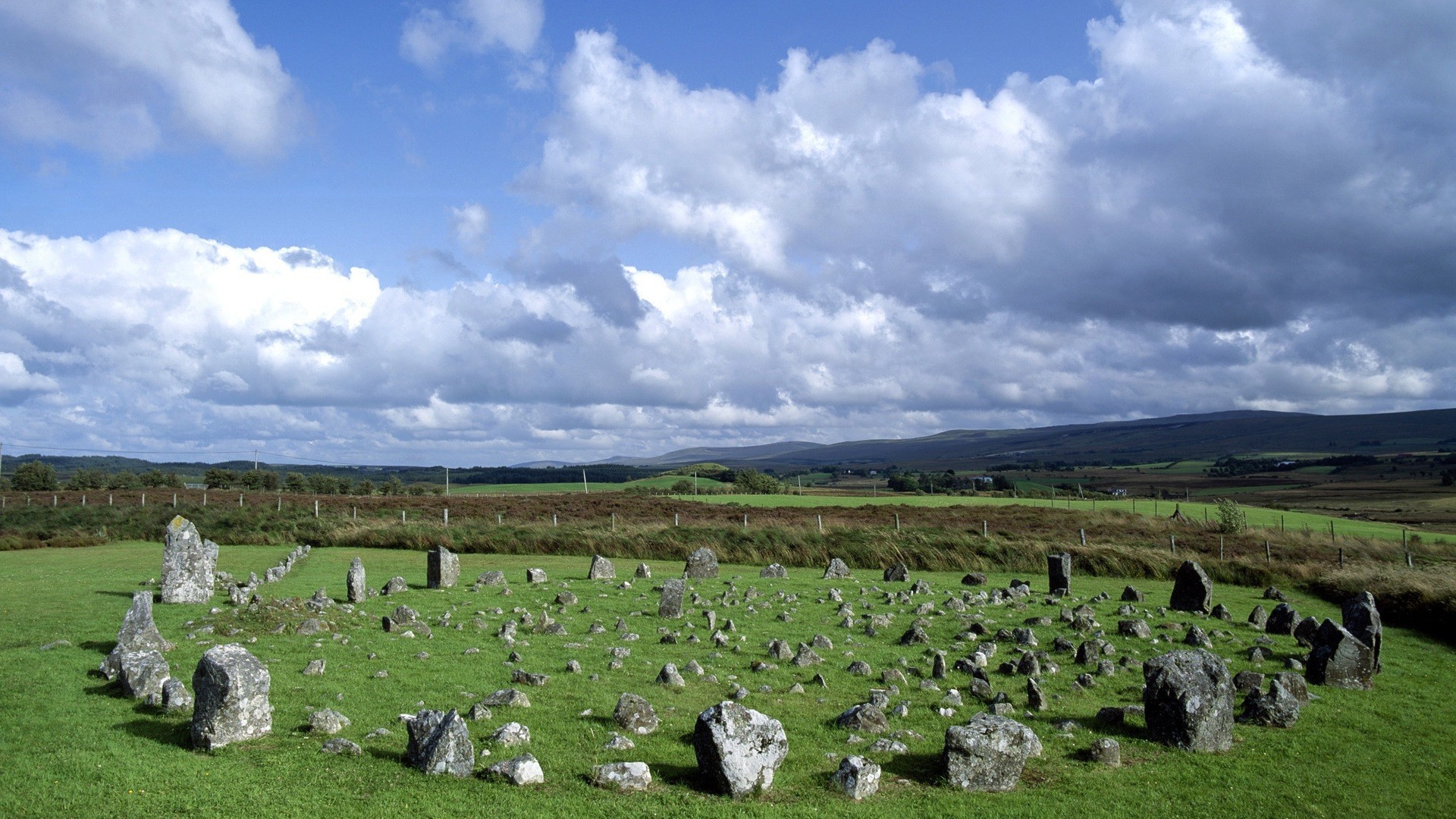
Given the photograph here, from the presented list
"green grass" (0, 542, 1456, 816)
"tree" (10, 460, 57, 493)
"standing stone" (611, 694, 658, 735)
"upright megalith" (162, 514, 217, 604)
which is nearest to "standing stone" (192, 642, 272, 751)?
"green grass" (0, 542, 1456, 816)

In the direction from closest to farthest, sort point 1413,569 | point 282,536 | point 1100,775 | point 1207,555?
point 1100,775
point 1413,569
point 1207,555
point 282,536

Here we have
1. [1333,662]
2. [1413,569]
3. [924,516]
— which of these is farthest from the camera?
[924,516]

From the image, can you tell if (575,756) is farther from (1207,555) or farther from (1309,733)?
(1207,555)

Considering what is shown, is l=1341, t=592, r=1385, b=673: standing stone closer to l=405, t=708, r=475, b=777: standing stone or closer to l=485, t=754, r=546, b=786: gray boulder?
l=485, t=754, r=546, b=786: gray boulder

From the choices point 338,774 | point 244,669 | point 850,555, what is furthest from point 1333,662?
point 850,555

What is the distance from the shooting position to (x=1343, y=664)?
14109 mm

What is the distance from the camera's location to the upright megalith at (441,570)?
78.7 ft

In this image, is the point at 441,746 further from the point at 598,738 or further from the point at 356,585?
the point at 356,585

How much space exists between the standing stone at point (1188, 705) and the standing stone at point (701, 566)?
702 inches

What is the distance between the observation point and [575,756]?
9.44 meters

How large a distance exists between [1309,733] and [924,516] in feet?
148

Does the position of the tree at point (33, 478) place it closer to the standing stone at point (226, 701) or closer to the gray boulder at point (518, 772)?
the standing stone at point (226, 701)

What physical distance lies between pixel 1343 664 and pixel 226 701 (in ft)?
56.9

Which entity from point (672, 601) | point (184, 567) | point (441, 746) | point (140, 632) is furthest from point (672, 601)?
point (184, 567)
